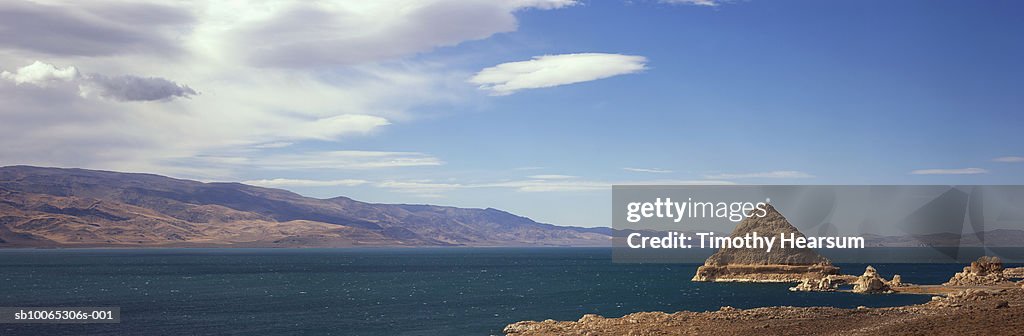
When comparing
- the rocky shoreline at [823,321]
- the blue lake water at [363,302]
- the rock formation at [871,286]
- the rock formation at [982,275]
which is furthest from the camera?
the rock formation at [982,275]

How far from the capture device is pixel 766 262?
412ft

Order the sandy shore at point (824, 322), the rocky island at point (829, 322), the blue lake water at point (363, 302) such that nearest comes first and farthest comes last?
1. the sandy shore at point (824, 322)
2. the rocky island at point (829, 322)
3. the blue lake water at point (363, 302)

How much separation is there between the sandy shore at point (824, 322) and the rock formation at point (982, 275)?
5540 centimetres

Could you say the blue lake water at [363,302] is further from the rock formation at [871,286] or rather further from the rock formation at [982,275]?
the rock formation at [982,275]

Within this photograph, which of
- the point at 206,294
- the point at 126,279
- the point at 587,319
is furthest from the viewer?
the point at 126,279

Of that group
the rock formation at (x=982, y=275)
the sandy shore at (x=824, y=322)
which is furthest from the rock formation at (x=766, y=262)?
the sandy shore at (x=824, y=322)

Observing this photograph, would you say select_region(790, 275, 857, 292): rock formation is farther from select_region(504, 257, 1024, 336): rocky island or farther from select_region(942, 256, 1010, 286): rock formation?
select_region(504, 257, 1024, 336): rocky island

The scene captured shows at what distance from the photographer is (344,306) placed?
93.3 metres

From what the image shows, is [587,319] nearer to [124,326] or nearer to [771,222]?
[124,326]

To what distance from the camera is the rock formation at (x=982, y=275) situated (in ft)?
381

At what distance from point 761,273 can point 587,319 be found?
233ft

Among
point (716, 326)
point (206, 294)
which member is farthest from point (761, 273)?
point (206, 294)

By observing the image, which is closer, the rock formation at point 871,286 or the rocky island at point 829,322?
the rocky island at point 829,322

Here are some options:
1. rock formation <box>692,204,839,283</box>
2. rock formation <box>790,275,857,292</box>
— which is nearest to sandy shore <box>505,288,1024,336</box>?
rock formation <box>790,275,857,292</box>
